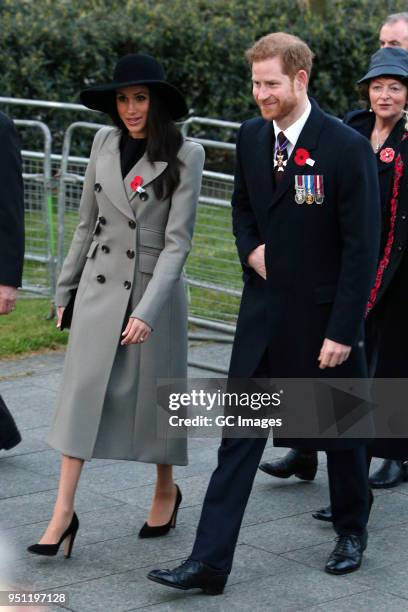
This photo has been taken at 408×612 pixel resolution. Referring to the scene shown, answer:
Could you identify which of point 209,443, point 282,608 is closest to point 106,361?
point 282,608

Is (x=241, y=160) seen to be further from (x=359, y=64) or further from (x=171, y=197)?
(x=359, y=64)

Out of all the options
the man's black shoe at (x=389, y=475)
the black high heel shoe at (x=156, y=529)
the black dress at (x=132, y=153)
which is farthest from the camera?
the man's black shoe at (x=389, y=475)

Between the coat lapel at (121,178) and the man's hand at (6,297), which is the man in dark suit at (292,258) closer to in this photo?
the coat lapel at (121,178)

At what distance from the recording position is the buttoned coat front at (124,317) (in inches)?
206

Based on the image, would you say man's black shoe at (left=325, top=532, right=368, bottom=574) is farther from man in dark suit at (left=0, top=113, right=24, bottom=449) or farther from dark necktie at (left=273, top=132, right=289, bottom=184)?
man in dark suit at (left=0, top=113, right=24, bottom=449)

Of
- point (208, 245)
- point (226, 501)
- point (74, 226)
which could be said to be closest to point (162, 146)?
point (226, 501)

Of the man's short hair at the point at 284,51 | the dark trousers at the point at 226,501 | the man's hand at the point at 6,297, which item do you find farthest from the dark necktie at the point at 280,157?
the man's hand at the point at 6,297

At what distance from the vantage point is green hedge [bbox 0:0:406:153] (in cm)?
1373

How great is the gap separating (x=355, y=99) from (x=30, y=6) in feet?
13.1

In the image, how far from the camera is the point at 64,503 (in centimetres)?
515

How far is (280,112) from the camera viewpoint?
15.6 feet

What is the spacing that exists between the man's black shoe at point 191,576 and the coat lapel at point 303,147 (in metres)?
1.32

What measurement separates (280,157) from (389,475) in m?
2.04

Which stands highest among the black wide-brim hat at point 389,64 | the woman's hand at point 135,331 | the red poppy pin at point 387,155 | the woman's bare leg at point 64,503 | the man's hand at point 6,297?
the black wide-brim hat at point 389,64
